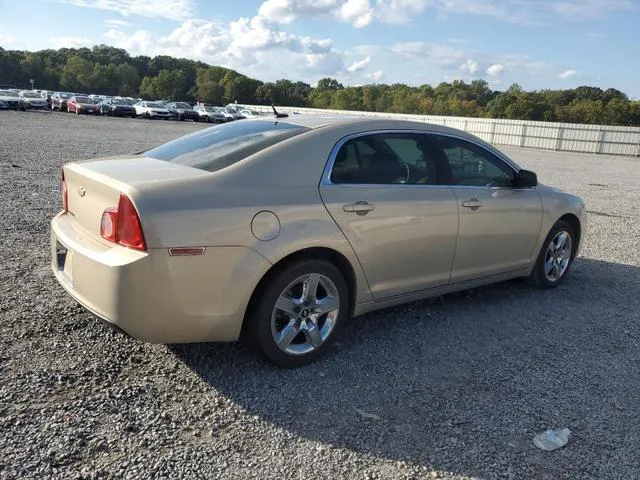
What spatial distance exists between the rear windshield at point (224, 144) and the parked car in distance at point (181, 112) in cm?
4626

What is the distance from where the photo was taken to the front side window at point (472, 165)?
4.64m

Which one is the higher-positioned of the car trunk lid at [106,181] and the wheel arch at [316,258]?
the car trunk lid at [106,181]

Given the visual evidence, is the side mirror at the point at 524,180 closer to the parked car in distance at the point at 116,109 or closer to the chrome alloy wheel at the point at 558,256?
the chrome alloy wheel at the point at 558,256

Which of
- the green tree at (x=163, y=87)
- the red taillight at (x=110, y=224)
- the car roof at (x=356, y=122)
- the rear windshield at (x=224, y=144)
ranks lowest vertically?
the red taillight at (x=110, y=224)

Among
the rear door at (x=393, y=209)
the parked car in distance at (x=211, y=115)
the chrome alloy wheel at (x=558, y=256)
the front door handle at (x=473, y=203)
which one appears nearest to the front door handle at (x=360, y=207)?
the rear door at (x=393, y=209)

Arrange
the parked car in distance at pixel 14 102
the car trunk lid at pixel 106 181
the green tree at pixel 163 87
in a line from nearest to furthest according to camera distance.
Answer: the car trunk lid at pixel 106 181
the parked car in distance at pixel 14 102
the green tree at pixel 163 87

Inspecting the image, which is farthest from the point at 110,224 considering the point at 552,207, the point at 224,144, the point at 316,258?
the point at 552,207

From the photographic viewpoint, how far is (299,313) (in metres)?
3.70

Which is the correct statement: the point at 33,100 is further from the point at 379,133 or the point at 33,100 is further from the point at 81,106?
the point at 379,133

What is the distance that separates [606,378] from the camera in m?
3.86

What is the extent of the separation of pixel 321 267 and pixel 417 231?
93 centimetres

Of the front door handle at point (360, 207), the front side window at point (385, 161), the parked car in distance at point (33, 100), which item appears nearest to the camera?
the front door handle at point (360, 207)

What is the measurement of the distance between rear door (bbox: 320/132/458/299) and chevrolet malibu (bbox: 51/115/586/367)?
0.01 meters

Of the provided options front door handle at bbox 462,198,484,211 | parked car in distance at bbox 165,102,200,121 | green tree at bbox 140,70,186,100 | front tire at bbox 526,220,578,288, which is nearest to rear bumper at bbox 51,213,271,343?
front door handle at bbox 462,198,484,211
